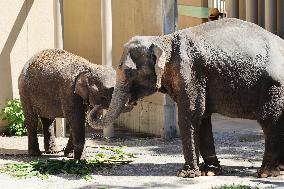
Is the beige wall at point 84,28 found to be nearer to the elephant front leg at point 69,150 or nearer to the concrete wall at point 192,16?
the concrete wall at point 192,16

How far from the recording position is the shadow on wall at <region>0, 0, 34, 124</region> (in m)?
13.7

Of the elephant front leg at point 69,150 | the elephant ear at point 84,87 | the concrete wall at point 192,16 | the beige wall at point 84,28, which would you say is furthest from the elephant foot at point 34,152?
the concrete wall at point 192,16

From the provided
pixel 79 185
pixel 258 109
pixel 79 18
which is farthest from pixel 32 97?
pixel 79 18

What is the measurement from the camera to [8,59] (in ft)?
45.1

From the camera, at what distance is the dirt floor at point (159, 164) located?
905 cm

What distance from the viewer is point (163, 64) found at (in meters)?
9.24

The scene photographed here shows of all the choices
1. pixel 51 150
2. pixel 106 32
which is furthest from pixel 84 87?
pixel 106 32

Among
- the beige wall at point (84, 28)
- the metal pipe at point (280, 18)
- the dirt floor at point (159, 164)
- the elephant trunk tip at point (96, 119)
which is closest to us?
the dirt floor at point (159, 164)

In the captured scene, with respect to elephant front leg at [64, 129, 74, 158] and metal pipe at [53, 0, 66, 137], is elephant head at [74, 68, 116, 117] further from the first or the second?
metal pipe at [53, 0, 66, 137]

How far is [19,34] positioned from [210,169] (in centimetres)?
567

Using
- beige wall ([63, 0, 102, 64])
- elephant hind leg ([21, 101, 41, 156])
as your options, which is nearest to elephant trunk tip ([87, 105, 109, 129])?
elephant hind leg ([21, 101, 41, 156])

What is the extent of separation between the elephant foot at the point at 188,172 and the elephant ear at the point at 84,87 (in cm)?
170

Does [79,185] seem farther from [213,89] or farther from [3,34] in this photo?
[3,34]

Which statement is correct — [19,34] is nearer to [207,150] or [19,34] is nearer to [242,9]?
[207,150]
